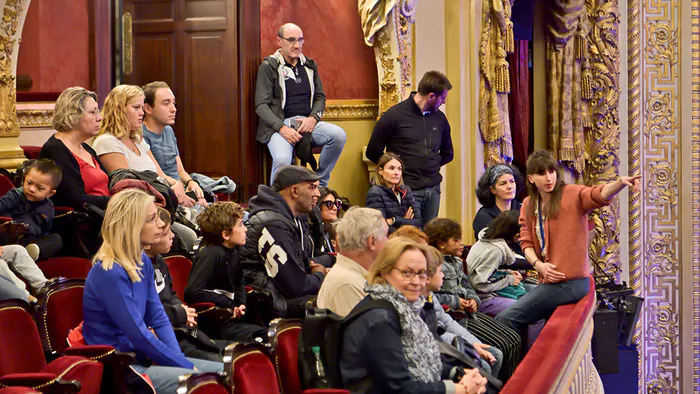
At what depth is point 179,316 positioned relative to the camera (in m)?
4.05

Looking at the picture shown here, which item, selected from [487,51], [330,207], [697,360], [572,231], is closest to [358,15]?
[487,51]

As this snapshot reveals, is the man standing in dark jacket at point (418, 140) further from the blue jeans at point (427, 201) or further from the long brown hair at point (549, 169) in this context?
the long brown hair at point (549, 169)

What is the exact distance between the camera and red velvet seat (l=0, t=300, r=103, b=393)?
10.1ft

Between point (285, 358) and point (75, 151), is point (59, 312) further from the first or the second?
point (75, 151)

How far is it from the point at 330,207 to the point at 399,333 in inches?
102

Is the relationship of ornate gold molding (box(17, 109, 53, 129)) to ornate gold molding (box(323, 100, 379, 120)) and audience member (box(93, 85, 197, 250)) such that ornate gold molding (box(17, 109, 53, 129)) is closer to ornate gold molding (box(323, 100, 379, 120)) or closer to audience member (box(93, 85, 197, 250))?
audience member (box(93, 85, 197, 250))

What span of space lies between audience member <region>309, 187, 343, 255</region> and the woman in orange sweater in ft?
3.34

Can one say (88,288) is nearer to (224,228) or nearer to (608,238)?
(224,228)

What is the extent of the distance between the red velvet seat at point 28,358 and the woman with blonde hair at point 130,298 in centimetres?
18

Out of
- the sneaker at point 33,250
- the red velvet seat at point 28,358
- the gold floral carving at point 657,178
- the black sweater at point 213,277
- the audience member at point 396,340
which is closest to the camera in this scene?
the red velvet seat at point 28,358

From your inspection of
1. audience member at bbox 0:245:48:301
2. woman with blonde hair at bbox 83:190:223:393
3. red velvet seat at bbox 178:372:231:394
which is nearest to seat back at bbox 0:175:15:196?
audience member at bbox 0:245:48:301

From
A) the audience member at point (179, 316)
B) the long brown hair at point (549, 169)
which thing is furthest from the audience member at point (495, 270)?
the audience member at point (179, 316)

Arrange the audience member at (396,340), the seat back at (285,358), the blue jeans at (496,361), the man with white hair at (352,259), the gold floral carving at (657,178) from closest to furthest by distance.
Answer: the audience member at (396,340) < the seat back at (285,358) < the man with white hair at (352,259) < the blue jeans at (496,361) < the gold floral carving at (657,178)

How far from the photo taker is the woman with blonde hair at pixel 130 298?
11.4 feet
